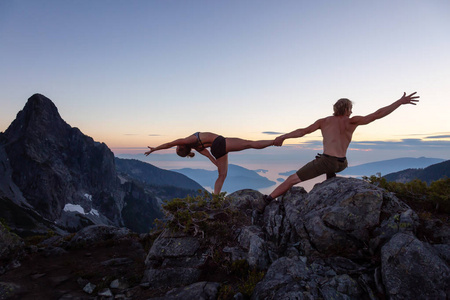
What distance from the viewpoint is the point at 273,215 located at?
407 inches

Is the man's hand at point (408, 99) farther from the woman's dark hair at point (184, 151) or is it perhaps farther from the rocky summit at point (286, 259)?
the woman's dark hair at point (184, 151)

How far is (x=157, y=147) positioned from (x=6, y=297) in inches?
288

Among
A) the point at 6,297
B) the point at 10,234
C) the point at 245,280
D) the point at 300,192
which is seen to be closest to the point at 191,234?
the point at 245,280

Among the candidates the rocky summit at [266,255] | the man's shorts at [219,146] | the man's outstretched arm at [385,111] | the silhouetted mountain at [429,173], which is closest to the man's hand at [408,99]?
the man's outstretched arm at [385,111]

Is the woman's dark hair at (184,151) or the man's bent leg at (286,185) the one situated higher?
the woman's dark hair at (184,151)

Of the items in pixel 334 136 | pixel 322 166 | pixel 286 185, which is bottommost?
pixel 286 185

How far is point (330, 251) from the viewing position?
25.3 ft

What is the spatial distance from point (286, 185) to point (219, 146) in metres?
3.43

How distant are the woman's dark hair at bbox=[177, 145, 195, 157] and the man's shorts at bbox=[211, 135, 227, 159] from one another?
55.2 inches

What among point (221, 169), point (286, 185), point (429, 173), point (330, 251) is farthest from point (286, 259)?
point (429, 173)

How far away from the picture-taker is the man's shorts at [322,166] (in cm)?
977

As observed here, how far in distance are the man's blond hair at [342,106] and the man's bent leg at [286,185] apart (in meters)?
2.99

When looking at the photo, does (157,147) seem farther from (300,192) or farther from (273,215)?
(300,192)

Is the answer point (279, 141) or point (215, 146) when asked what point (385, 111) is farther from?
point (215, 146)
